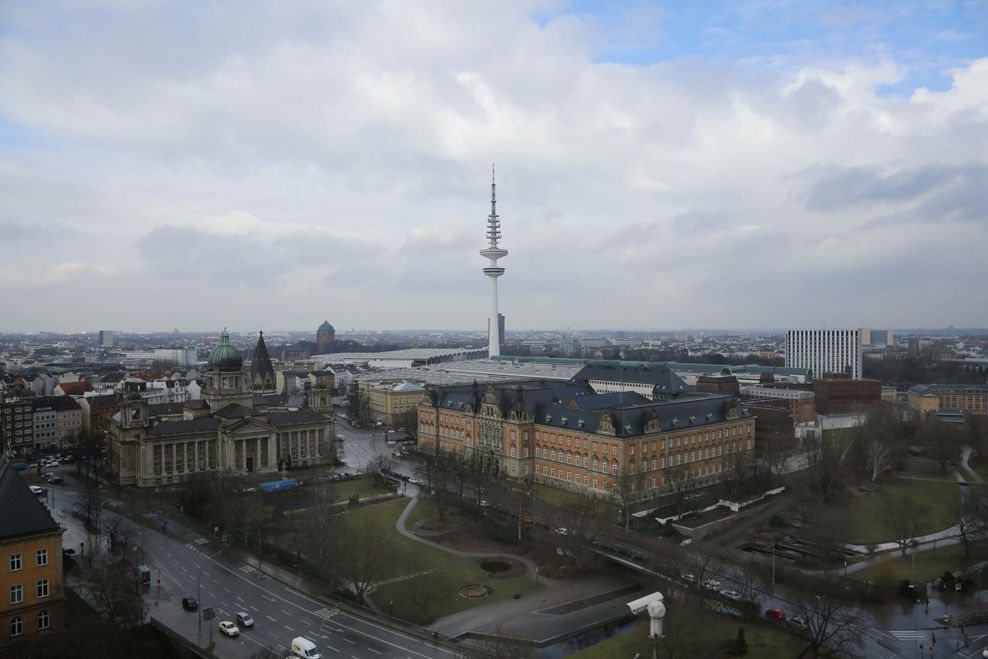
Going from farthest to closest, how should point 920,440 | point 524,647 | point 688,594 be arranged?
point 920,440
point 688,594
point 524,647

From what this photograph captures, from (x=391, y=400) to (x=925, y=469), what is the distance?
314 ft

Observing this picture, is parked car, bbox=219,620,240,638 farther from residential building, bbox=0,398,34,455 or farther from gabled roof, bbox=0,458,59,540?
residential building, bbox=0,398,34,455

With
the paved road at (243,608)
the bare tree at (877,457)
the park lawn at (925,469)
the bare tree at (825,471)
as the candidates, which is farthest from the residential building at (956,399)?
the paved road at (243,608)

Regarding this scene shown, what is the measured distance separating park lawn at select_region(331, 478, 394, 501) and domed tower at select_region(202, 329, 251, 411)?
29.4 metres

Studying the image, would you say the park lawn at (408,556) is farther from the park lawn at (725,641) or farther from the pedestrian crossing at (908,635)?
the pedestrian crossing at (908,635)

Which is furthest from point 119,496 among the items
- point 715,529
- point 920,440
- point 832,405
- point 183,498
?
point 832,405

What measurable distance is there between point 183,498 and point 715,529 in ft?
188

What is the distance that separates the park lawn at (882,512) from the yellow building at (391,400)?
84.8 meters

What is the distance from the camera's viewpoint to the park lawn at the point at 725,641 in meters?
43.5

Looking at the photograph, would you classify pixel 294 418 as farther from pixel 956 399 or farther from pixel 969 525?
pixel 956 399

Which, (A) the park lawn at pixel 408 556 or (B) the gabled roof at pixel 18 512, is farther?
(A) the park lawn at pixel 408 556

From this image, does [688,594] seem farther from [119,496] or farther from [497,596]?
[119,496]

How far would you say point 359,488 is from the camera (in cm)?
8819

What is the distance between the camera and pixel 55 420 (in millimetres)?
124062
